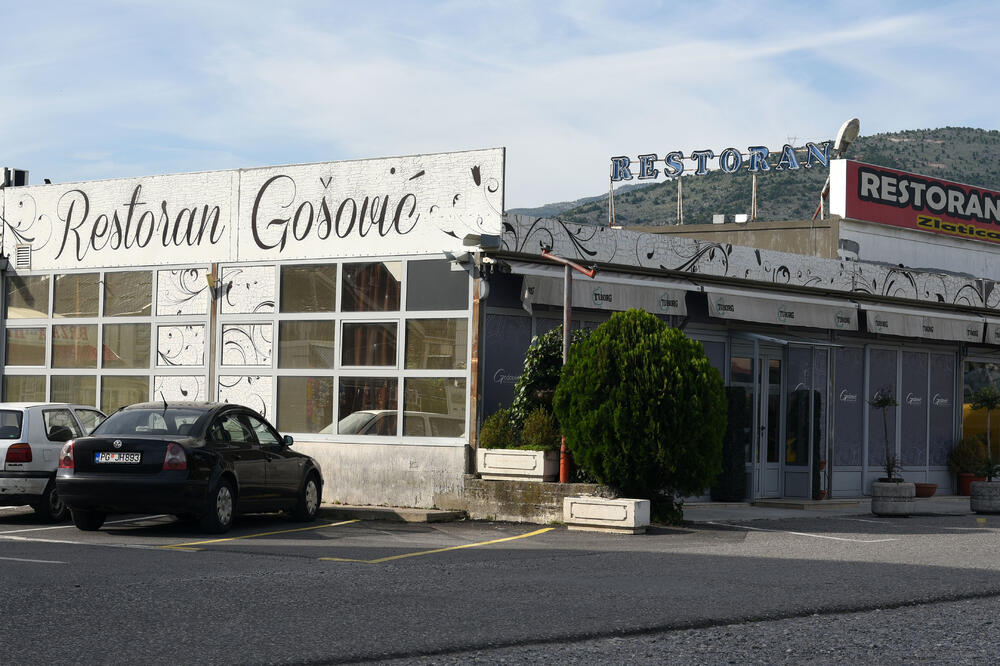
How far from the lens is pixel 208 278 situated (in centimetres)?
1956

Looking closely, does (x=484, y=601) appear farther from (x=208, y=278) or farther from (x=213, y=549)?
(x=208, y=278)

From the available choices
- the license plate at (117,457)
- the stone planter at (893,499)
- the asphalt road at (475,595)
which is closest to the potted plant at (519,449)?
the asphalt road at (475,595)

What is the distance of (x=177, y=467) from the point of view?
1374cm

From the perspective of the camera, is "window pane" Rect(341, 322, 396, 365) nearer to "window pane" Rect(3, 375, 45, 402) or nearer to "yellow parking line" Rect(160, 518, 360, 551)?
"yellow parking line" Rect(160, 518, 360, 551)

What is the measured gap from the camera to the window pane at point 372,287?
1811cm

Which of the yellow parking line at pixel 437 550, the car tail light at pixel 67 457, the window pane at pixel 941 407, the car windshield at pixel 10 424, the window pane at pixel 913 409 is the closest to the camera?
the yellow parking line at pixel 437 550

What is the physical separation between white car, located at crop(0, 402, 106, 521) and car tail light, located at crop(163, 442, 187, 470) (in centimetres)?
180

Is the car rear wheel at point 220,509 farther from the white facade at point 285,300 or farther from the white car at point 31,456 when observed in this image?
the white facade at point 285,300

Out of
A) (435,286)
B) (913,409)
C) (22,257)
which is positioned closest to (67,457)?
(435,286)

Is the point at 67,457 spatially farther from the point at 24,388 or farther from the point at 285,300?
the point at 24,388

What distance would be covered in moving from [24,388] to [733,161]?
→ 2024 centimetres

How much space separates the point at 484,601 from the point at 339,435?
9.58 metres

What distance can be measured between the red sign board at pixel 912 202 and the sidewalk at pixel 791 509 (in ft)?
25.0

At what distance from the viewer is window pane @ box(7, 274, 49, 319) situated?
70.0 ft
